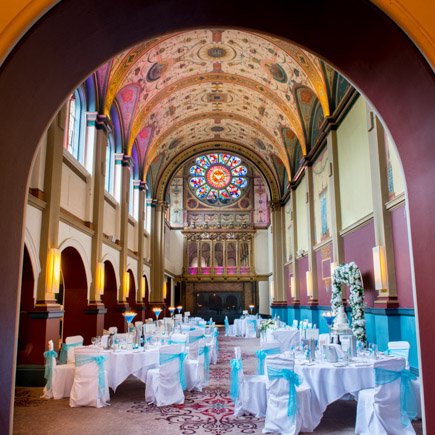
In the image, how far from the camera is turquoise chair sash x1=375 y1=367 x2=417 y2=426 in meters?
5.42

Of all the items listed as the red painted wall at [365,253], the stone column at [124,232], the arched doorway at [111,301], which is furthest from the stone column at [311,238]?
the arched doorway at [111,301]

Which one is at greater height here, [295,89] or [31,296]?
[295,89]

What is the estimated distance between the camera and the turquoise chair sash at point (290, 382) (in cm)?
552

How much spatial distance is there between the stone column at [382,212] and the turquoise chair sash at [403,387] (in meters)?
3.34

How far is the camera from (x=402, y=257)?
8.50m

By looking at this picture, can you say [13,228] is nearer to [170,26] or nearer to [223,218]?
[170,26]

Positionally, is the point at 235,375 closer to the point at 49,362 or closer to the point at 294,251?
the point at 49,362

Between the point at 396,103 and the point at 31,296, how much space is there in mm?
7277

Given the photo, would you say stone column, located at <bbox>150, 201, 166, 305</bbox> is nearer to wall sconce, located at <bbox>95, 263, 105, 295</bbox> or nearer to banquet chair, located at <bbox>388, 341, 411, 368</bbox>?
wall sconce, located at <bbox>95, 263, 105, 295</bbox>

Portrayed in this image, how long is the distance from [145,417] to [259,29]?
5.20m

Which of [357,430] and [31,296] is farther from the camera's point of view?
[31,296]

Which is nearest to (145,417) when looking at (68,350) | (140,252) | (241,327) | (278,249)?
(68,350)

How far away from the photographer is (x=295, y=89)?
15.6 meters

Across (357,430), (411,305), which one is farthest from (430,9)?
(411,305)
